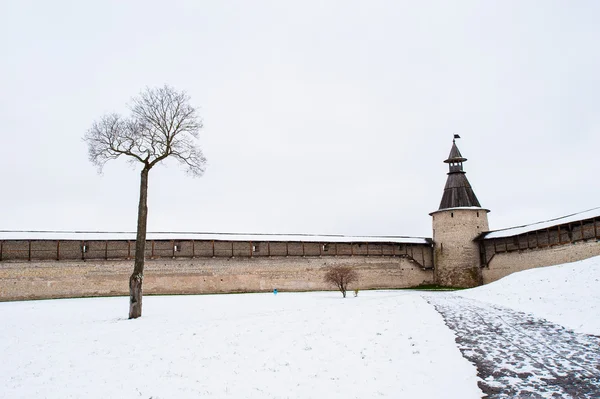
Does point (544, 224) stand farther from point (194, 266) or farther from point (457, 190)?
point (194, 266)

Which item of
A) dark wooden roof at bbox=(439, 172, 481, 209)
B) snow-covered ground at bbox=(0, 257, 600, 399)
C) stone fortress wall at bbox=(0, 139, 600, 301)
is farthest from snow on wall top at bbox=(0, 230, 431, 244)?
snow-covered ground at bbox=(0, 257, 600, 399)

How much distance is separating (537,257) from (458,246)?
220 inches

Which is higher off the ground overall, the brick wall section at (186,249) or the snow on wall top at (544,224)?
the snow on wall top at (544,224)

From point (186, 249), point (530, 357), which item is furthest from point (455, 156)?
point (530, 357)

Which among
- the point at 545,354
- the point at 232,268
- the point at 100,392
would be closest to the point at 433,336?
the point at 545,354

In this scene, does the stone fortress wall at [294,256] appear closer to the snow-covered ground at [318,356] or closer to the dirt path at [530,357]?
Result: the snow-covered ground at [318,356]

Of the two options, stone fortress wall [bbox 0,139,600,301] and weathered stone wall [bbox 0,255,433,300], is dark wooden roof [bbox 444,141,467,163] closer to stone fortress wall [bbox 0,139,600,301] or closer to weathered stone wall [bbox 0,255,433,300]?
stone fortress wall [bbox 0,139,600,301]

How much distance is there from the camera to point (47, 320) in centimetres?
1252

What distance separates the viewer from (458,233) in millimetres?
30875

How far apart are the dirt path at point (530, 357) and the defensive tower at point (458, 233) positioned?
70.6 ft

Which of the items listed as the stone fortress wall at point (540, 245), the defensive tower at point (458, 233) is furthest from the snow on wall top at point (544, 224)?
the defensive tower at point (458, 233)

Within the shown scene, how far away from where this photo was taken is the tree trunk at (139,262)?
41.5 ft

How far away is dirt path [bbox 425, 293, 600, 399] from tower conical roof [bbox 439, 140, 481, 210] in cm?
2300

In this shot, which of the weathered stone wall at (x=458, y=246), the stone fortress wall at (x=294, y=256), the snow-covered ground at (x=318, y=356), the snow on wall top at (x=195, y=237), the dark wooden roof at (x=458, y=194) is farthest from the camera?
the dark wooden roof at (x=458, y=194)
